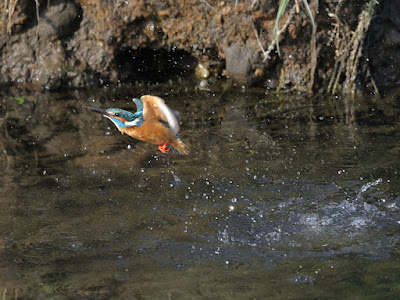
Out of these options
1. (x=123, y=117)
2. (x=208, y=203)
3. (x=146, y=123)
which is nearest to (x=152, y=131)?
(x=146, y=123)

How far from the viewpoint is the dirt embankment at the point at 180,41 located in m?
5.36

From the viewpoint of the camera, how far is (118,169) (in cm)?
430

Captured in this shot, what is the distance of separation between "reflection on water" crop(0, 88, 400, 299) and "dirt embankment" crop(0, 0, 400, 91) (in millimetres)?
346

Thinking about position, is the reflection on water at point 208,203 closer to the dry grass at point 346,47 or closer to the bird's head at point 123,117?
the dry grass at point 346,47

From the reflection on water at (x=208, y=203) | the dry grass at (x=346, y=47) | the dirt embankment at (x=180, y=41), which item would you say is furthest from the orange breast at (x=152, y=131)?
the dry grass at (x=346, y=47)

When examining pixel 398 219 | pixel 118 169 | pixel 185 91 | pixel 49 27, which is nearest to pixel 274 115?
pixel 185 91

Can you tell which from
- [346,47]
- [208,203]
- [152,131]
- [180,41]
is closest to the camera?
[152,131]

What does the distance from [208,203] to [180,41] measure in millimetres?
2245

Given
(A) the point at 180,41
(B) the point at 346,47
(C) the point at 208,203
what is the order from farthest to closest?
(A) the point at 180,41 → (B) the point at 346,47 → (C) the point at 208,203

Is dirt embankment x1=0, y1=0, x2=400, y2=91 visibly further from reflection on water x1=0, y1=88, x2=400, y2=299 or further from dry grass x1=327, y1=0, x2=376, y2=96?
reflection on water x1=0, y1=88, x2=400, y2=299

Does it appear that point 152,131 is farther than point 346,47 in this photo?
No

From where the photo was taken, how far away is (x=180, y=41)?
5652 mm

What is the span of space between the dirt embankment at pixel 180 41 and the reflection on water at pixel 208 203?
1.13ft

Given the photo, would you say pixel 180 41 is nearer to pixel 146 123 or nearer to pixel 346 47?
pixel 346 47
